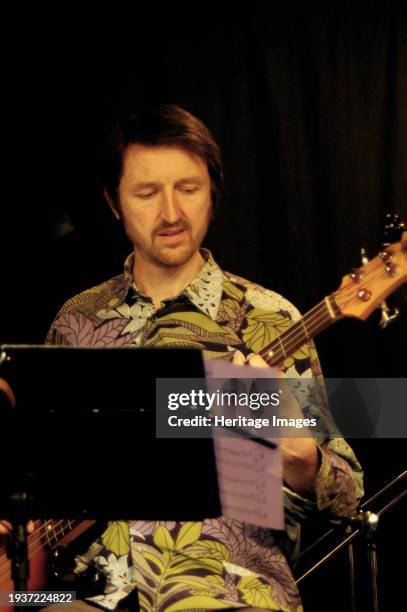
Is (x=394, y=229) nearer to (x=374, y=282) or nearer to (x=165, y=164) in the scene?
(x=374, y=282)

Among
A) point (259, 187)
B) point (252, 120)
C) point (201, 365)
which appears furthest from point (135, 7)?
point (201, 365)

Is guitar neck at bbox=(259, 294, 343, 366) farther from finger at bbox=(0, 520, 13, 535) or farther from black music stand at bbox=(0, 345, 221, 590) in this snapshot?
finger at bbox=(0, 520, 13, 535)

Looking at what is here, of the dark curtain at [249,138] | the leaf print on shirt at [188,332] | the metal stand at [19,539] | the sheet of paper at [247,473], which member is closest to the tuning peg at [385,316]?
the leaf print on shirt at [188,332]

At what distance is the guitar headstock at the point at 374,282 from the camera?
2.06 meters

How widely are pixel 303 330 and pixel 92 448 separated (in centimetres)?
66

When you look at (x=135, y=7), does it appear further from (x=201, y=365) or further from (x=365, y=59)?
(x=201, y=365)

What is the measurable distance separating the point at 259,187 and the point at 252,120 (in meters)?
0.22

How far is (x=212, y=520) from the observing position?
83.1 inches

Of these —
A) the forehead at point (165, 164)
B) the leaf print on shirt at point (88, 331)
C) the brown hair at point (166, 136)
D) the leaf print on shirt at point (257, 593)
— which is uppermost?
the brown hair at point (166, 136)

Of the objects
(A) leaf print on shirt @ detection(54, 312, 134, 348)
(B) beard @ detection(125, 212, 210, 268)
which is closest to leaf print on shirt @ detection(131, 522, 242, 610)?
(A) leaf print on shirt @ detection(54, 312, 134, 348)

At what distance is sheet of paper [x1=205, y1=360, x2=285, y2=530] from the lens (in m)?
1.63

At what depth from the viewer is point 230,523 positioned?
211 centimetres
